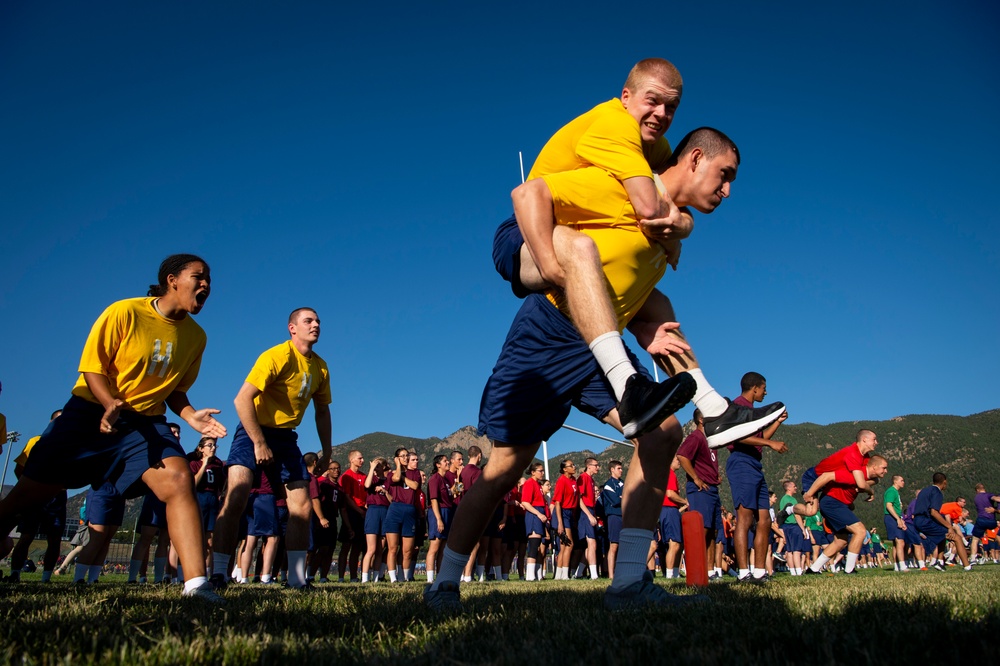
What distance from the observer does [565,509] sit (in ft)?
49.6

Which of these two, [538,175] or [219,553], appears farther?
[219,553]

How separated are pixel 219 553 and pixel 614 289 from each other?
200 inches

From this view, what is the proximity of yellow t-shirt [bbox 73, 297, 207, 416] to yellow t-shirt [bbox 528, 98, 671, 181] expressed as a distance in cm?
287

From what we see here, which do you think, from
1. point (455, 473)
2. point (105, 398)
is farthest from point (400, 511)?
point (105, 398)

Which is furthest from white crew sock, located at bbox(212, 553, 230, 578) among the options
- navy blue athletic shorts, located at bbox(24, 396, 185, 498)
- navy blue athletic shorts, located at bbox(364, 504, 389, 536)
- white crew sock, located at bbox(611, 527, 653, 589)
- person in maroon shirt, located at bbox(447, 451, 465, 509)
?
person in maroon shirt, located at bbox(447, 451, 465, 509)

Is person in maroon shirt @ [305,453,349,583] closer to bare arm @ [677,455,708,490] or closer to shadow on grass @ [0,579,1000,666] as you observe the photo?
bare arm @ [677,455,708,490]

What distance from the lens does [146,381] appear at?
4.62m

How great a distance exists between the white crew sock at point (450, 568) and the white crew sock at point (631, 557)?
0.85 meters

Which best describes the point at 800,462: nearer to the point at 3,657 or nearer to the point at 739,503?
the point at 739,503

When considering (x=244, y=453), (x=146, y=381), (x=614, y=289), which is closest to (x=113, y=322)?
(x=146, y=381)

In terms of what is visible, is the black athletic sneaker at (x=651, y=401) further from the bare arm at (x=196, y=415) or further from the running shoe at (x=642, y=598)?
the bare arm at (x=196, y=415)

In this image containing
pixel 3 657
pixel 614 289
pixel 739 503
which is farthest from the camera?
pixel 739 503

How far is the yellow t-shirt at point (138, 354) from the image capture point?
4.43 meters

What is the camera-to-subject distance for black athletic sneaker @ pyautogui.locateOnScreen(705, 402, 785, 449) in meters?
3.31
